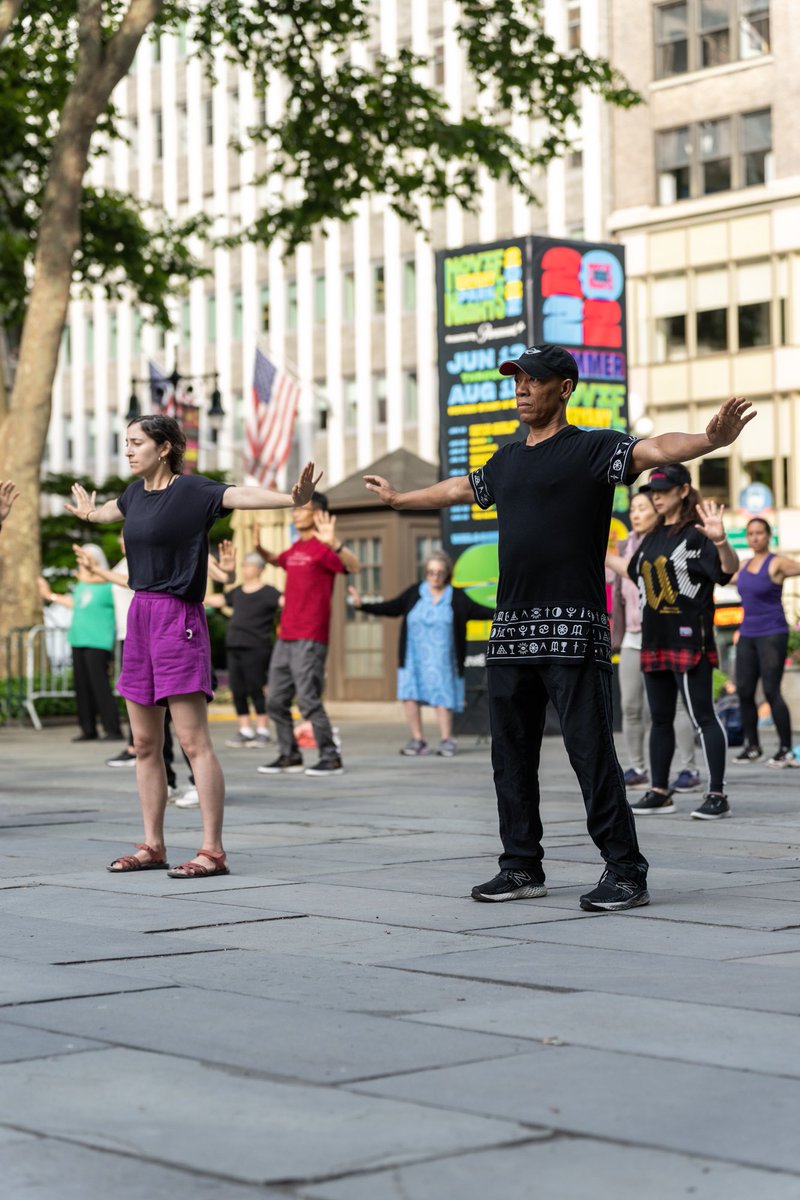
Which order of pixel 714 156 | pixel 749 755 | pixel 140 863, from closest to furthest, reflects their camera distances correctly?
pixel 140 863 → pixel 749 755 → pixel 714 156

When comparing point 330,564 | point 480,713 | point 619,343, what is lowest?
point 480,713

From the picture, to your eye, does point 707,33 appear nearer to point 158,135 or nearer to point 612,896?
point 158,135

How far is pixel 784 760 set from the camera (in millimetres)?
15812

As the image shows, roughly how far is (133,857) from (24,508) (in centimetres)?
1645

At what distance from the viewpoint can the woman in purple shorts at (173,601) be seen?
8.50 m

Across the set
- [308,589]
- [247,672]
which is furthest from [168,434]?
[247,672]

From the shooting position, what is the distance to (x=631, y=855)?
7.36 m

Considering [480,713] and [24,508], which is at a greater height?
[24,508]

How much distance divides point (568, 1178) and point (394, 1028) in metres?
1.43

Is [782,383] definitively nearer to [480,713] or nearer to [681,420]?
[681,420]

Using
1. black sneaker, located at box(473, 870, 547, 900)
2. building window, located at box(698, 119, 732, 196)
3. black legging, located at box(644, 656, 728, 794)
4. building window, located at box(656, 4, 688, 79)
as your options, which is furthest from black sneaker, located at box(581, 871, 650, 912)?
building window, located at box(656, 4, 688, 79)

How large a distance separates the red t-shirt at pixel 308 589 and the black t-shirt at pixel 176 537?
6.29 meters

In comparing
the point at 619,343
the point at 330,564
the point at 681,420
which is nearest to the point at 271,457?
the point at 681,420

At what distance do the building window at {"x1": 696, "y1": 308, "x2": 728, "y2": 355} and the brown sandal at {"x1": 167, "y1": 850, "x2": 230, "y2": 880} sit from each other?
39.1 m
